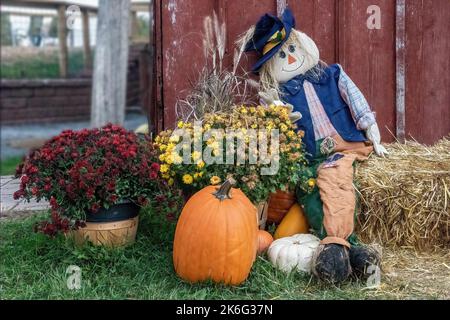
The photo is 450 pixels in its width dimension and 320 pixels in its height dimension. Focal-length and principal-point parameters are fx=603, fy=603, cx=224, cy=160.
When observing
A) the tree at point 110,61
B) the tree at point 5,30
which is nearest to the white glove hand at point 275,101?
the tree at point 110,61

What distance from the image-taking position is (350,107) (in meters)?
4.04

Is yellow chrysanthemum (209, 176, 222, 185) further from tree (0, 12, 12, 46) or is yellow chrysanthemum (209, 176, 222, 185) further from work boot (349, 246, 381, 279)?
tree (0, 12, 12, 46)

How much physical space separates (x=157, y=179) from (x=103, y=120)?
4471mm

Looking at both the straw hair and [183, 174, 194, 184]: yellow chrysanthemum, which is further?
the straw hair

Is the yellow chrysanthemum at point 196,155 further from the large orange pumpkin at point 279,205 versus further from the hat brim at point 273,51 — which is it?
the hat brim at point 273,51

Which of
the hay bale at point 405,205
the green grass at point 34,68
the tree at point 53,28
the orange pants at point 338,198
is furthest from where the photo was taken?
the tree at point 53,28

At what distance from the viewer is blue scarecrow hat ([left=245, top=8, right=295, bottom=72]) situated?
3.98 m

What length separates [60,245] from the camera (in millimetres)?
3676

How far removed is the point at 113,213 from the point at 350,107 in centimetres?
171

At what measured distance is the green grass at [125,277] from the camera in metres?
3.09

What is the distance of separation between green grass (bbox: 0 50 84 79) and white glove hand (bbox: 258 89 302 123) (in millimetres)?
9666

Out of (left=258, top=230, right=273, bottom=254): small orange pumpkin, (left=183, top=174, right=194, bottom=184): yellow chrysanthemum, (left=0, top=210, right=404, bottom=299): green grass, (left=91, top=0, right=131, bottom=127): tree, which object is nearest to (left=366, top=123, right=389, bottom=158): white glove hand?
(left=258, top=230, right=273, bottom=254): small orange pumpkin

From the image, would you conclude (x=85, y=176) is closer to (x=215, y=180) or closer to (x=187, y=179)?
(x=187, y=179)

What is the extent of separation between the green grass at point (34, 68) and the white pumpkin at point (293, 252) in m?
10.3
